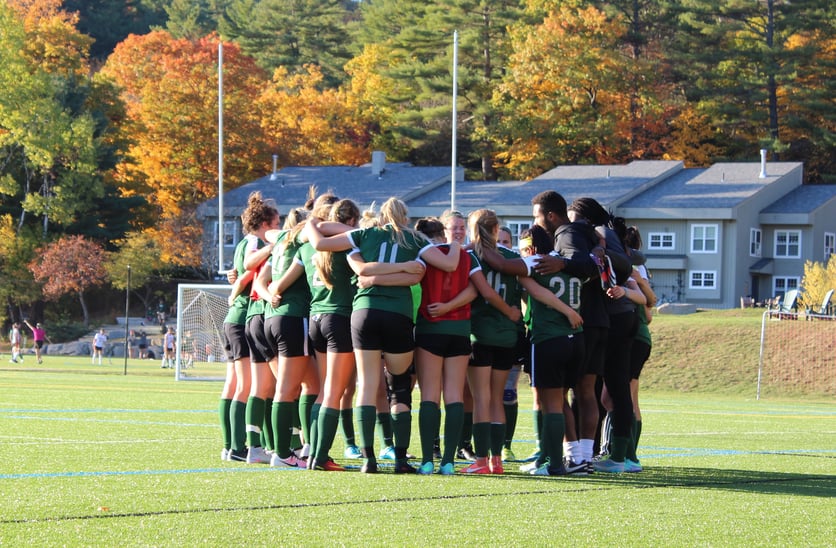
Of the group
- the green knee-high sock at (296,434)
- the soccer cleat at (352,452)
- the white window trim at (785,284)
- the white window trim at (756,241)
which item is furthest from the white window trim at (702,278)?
the soccer cleat at (352,452)

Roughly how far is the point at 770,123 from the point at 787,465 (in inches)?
2387

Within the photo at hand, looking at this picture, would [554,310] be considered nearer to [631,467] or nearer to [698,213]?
[631,467]

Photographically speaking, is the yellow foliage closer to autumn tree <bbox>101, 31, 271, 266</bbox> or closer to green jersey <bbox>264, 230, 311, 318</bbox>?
autumn tree <bbox>101, 31, 271, 266</bbox>

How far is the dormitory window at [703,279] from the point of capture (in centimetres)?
5891

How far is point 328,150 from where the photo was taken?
249 feet

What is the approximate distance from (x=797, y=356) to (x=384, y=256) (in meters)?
27.0

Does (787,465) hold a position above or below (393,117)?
below

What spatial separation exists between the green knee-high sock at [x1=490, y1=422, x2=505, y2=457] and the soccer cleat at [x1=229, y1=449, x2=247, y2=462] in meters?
1.95

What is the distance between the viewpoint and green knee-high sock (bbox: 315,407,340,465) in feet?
30.7

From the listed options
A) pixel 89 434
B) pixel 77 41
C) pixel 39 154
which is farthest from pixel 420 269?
pixel 77 41

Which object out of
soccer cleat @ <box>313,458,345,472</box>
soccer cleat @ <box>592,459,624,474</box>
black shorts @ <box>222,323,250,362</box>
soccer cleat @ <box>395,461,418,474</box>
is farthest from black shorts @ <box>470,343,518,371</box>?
black shorts @ <box>222,323,250,362</box>

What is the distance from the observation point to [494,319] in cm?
971

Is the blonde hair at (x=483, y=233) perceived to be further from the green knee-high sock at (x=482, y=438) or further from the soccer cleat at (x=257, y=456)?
the soccer cleat at (x=257, y=456)

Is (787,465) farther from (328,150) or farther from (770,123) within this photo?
(328,150)
